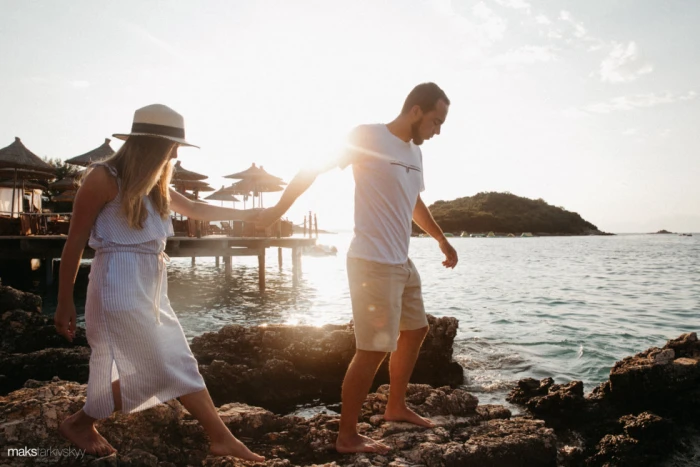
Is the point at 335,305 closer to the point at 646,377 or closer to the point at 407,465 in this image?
the point at 646,377

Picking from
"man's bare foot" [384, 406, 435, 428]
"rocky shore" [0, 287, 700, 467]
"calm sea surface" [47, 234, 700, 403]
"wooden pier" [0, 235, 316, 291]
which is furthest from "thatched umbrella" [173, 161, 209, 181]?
"man's bare foot" [384, 406, 435, 428]

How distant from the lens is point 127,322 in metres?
2.14

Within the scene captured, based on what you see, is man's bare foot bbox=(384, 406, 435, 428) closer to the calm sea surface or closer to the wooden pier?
the calm sea surface

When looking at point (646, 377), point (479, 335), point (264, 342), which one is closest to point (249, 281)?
point (479, 335)

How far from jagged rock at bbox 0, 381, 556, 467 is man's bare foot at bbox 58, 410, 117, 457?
0.05 metres

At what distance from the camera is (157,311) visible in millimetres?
2256

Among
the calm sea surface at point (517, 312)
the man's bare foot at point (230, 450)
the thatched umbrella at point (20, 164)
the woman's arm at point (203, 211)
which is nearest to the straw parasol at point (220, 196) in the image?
the calm sea surface at point (517, 312)

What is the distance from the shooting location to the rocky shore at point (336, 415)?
8.86 feet

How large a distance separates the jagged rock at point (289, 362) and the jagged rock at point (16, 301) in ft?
15.6

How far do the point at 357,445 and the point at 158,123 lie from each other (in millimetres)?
2127

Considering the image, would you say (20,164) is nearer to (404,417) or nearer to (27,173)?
(27,173)

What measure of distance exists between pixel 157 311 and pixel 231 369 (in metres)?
3.15

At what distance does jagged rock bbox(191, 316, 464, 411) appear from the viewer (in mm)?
5078

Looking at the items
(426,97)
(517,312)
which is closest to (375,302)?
(426,97)
